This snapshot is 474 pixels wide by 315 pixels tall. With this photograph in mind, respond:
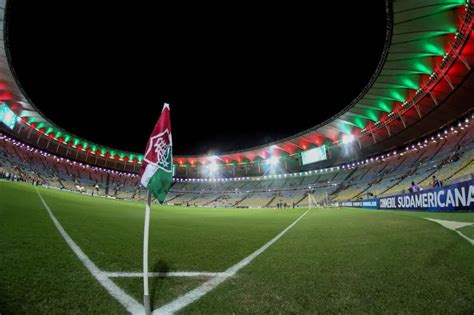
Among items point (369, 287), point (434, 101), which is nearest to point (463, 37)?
point (434, 101)

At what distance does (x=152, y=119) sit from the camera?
50.6 m

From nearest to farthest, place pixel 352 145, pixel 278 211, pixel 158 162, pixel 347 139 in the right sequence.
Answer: pixel 158 162 → pixel 278 211 → pixel 347 139 → pixel 352 145

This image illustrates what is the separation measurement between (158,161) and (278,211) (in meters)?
23.8

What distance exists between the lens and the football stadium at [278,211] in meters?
2.02

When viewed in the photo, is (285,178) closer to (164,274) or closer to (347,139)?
(347,139)

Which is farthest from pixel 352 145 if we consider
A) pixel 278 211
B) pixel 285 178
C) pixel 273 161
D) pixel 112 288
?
pixel 112 288

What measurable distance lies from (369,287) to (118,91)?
157ft

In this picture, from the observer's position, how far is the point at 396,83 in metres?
28.1

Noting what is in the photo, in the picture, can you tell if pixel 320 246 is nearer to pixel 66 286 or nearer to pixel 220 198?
pixel 66 286

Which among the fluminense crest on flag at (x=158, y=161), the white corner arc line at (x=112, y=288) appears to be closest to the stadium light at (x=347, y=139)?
the fluminense crest on flag at (x=158, y=161)

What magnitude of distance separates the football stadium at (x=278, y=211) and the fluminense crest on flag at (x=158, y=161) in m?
0.02

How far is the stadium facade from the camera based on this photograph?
21969 millimetres

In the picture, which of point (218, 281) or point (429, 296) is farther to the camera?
point (218, 281)

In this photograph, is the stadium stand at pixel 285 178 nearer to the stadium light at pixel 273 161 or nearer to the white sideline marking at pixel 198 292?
the stadium light at pixel 273 161
